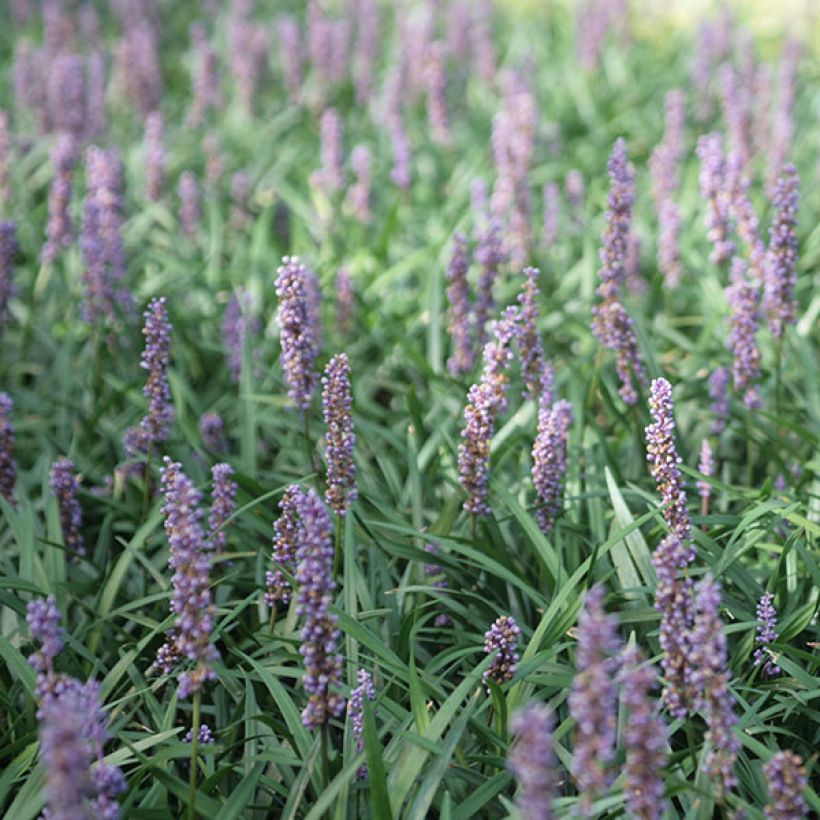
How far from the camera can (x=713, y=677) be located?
271 cm

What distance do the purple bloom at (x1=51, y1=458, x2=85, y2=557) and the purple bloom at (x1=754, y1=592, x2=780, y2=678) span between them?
8.64 feet

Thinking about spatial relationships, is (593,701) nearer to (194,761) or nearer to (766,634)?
(194,761)

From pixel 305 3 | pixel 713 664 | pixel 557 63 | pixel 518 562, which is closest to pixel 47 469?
pixel 518 562

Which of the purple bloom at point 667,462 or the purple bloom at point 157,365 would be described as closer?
the purple bloom at point 667,462

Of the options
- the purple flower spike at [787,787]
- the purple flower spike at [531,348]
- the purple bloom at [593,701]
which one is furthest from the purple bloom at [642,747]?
the purple flower spike at [531,348]

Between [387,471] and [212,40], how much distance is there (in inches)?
382

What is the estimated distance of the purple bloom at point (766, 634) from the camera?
3.76 m

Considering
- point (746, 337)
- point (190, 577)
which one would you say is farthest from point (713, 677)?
point (746, 337)

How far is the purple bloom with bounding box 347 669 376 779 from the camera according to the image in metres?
3.39

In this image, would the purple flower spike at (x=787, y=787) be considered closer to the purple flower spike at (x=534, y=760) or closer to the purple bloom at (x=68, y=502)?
the purple flower spike at (x=534, y=760)

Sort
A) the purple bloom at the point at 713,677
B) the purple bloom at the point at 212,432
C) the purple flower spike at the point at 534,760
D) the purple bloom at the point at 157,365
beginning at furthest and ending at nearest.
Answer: the purple bloom at the point at 212,432, the purple bloom at the point at 157,365, the purple bloom at the point at 713,677, the purple flower spike at the point at 534,760

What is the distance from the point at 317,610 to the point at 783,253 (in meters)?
3.11

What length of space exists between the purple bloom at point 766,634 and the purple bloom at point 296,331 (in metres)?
1.77

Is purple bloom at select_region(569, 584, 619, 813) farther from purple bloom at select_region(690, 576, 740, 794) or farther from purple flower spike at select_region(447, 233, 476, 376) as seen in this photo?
purple flower spike at select_region(447, 233, 476, 376)
